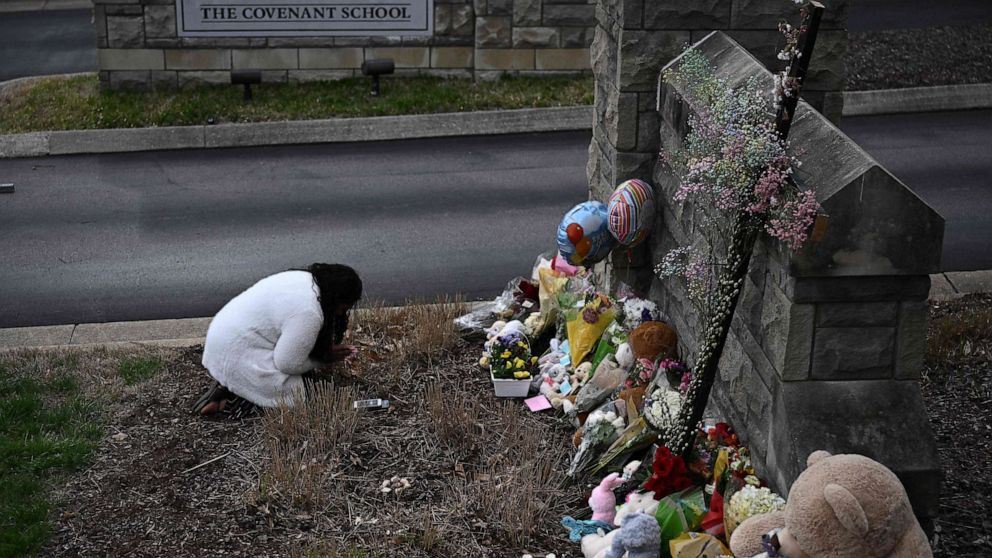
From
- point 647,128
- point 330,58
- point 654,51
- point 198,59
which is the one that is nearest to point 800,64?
point 654,51

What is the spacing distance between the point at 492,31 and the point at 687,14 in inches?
313

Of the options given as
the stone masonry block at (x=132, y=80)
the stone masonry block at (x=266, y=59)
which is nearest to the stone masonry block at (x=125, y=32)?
the stone masonry block at (x=132, y=80)

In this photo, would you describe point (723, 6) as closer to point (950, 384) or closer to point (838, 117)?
point (838, 117)

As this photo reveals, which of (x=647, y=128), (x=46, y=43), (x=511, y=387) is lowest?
(x=46, y=43)

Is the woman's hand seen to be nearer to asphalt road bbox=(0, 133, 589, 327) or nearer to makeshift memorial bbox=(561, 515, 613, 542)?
asphalt road bbox=(0, 133, 589, 327)

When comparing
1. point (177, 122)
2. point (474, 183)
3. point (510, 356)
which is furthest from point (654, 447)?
point (177, 122)

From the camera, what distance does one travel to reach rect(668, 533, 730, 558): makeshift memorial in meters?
5.03

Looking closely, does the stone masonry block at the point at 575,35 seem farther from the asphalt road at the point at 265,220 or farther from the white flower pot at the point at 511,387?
the white flower pot at the point at 511,387

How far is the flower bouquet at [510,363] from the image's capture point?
7.17m

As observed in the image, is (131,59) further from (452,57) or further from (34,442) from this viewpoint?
(34,442)

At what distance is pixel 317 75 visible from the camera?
48.7 feet

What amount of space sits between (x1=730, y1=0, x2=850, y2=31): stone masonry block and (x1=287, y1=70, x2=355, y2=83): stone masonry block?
28.2 feet

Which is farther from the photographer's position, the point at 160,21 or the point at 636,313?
the point at 160,21

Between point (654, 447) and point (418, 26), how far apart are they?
9.72 m
